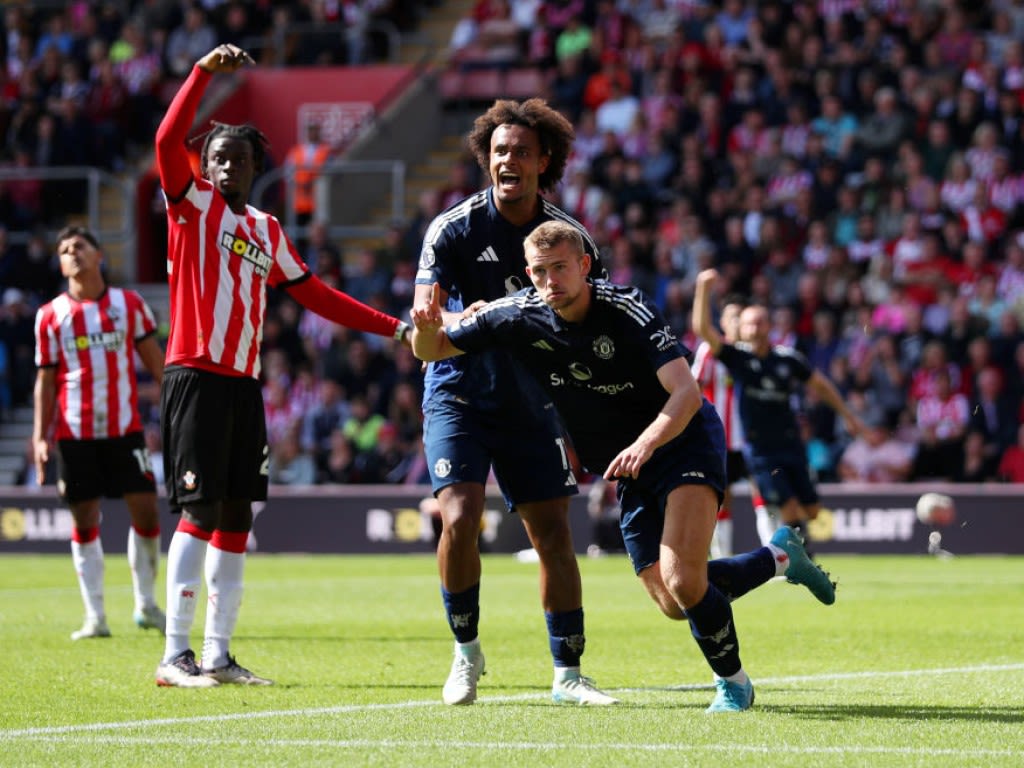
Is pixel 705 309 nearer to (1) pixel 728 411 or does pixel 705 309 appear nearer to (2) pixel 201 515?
(1) pixel 728 411

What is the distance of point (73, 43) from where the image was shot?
31.3 meters

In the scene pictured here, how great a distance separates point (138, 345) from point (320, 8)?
19.2 m

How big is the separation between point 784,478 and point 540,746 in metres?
9.33

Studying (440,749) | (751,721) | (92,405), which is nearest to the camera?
(440,749)

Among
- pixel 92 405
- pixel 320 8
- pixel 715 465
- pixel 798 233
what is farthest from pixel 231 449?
pixel 320 8

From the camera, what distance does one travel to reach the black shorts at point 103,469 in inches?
480

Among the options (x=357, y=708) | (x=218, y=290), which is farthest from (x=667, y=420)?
(x=218, y=290)

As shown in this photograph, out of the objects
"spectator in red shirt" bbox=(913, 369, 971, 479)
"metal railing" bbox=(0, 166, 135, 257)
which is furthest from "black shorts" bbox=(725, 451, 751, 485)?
"metal railing" bbox=(0, 166, 135, 257)

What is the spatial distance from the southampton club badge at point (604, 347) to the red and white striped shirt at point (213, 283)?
7.20ft

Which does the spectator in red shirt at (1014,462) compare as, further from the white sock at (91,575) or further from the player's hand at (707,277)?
the white sock at (91,575)

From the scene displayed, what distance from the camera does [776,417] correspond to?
15.9 m

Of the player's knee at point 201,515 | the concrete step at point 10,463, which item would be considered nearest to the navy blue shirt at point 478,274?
the player's knee at point 201,515

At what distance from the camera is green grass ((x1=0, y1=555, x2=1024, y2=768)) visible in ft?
21.8

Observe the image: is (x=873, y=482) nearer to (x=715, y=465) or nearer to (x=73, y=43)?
(x=715, y=465)
